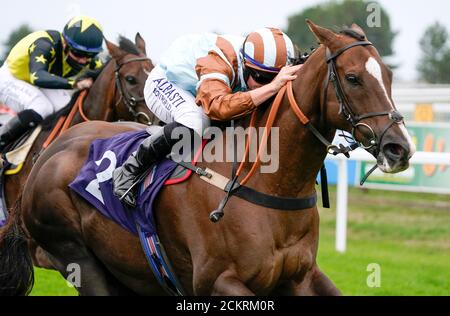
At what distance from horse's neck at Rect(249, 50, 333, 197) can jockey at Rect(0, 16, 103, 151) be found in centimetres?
317

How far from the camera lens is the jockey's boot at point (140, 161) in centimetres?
412

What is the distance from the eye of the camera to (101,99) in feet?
21.6

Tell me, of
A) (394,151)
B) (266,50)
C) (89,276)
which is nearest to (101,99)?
(89,276)

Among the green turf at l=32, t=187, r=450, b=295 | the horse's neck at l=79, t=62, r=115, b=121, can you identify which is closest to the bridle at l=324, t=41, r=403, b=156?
the green turf at l=32, t=187, r=450, b=295

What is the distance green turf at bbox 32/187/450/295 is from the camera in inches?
260

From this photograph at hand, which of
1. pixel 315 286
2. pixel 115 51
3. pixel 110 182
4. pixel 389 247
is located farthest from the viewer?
pixel 389 247

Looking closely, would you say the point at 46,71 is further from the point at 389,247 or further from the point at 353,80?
the point at 389,247

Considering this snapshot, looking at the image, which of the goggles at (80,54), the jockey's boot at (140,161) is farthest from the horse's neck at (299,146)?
the goggles at (80,54)

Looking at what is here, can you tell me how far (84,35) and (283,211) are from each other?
337 centimetres

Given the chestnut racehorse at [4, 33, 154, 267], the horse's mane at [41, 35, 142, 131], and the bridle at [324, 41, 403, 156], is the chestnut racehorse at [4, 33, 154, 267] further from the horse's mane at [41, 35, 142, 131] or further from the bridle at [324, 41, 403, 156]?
the bridle at [324, 41, 403, 156]

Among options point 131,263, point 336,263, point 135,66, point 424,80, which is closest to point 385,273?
point 336,263

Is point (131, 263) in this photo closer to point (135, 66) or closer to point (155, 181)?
point (155, 181)

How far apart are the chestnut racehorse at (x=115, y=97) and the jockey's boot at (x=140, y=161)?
7.10 ft
